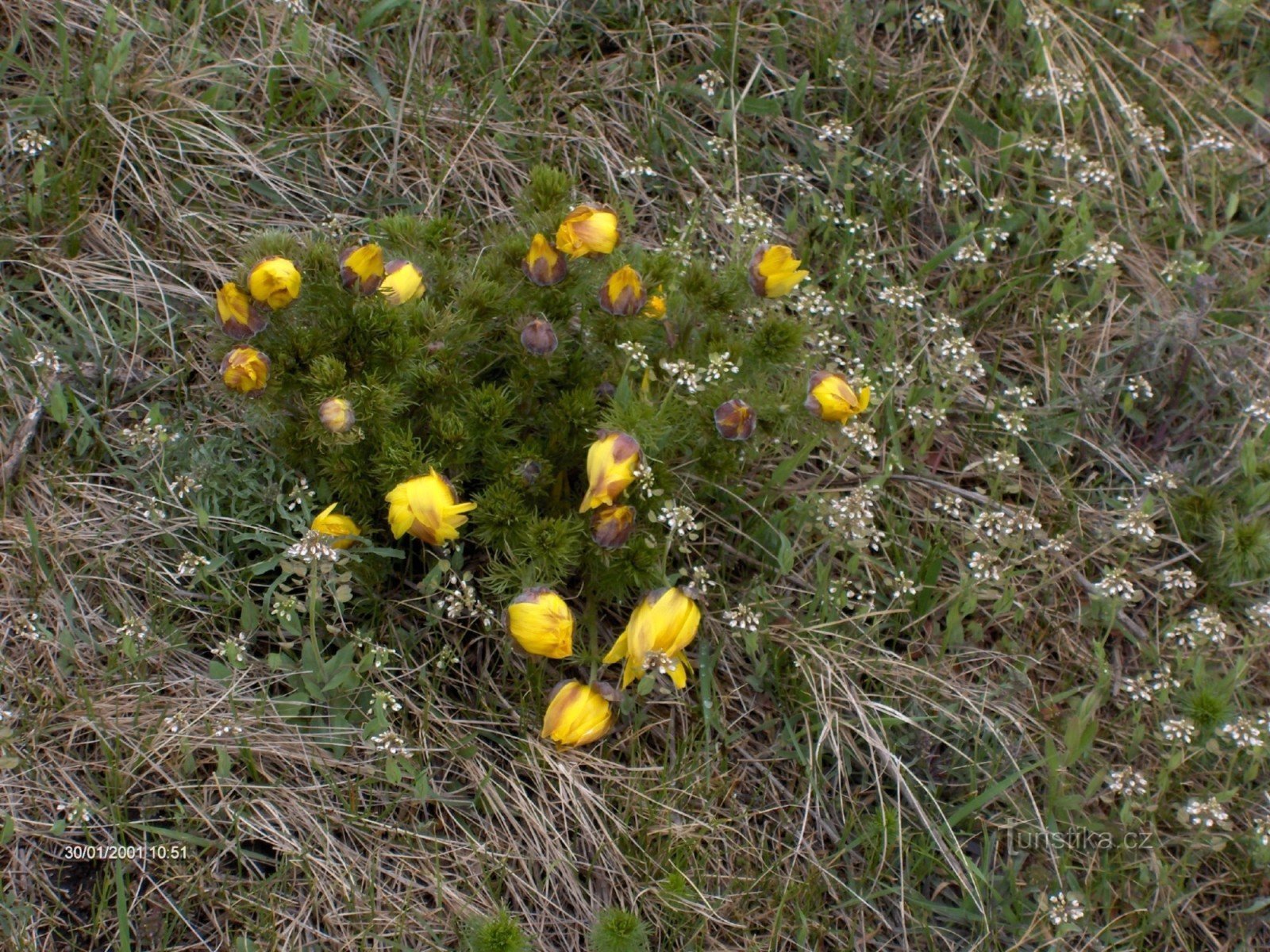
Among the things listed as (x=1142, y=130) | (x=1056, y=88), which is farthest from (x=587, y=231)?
(x=1142, y=130)

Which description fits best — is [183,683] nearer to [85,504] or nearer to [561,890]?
[85,504]

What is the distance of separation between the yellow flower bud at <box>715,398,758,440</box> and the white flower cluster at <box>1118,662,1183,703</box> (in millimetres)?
909

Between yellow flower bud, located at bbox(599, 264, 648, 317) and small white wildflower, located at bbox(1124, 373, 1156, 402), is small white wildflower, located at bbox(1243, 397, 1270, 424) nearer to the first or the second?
small white wildflower, located at bbox(1124, 373, 1156, 402)

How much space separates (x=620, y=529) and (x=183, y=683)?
2.66 feet

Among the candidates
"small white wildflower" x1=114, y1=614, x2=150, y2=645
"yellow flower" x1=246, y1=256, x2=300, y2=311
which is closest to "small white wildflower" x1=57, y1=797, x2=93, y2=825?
"small white wildflower" x1=114, y1=614, x2=150, y2=645

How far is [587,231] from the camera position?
6.41 feet

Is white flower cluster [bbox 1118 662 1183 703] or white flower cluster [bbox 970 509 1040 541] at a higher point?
white flower cluster [bbox 970 509 1040 541]

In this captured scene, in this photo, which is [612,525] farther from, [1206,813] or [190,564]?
[1206,813]

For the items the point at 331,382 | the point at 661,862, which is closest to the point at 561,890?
the point at 661,862

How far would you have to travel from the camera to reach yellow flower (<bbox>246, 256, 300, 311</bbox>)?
181 centimetres

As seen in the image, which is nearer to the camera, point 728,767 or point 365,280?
point 365,280

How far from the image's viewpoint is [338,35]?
9.30 ft

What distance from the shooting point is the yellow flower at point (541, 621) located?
1.86 metres

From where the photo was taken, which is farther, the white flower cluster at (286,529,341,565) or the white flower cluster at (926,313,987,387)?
the white flower cluster at (926,313,987,387)
